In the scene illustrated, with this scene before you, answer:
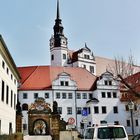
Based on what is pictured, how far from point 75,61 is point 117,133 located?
216ft

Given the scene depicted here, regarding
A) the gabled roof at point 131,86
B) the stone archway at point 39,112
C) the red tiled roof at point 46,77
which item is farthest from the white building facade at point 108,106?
the gabled roof at point 131,86

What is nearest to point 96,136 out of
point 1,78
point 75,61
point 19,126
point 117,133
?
point 117,133

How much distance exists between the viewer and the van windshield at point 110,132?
531 inches

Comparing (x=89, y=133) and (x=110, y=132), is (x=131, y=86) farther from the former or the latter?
(x=110, y=132)

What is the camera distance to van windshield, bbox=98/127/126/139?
1348 centimetres

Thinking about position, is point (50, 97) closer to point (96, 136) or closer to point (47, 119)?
point (47, 119)

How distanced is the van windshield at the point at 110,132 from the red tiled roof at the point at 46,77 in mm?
42358

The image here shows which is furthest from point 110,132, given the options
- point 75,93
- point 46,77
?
point 46,77

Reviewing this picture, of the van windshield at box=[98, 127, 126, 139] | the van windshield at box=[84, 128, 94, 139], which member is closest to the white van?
the van windshield at box=[98, 127, 126, 139]

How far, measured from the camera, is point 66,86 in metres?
56.6

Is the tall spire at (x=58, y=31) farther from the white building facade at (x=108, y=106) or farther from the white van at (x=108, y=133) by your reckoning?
the white van at (x=108, y=133)

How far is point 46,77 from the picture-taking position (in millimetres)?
58719

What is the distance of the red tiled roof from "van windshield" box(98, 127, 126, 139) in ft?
139

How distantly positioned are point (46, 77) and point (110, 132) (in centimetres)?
4565
